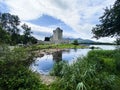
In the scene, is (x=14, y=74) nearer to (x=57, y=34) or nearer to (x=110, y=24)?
(x=110, y=24)

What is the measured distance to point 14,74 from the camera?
299 inches

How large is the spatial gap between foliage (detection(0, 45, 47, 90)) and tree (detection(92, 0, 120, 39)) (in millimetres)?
11016

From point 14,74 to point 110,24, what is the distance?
40.0 feet

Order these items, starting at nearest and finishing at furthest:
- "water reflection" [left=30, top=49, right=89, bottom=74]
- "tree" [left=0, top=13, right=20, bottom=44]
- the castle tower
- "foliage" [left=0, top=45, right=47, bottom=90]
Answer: "foliage" [left=0, top=45, right=47, bottom=90], "water reflection" [left=30, top=49, right=89, bottom=74], "tree" [left=0, top=13, right=20, bottom=44], the castle tower

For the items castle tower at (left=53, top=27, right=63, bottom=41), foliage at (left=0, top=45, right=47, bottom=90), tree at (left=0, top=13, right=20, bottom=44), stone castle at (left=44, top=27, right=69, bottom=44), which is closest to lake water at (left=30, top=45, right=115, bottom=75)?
foliage at (left=0, top=45, right=47, bottom=90)

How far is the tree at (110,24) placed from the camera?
1753cm

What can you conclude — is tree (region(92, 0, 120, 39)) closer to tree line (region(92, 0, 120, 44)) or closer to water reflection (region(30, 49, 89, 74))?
tree line (region(92, 0, 120, 44))

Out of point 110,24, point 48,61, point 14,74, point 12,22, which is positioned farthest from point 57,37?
point 14,74

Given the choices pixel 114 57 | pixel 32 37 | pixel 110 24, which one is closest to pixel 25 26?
pixel 32 37

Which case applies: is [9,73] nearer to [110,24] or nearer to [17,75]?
[17,75]

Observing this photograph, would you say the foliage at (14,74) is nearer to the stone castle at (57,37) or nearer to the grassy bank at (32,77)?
the grassy bank at (32,77)

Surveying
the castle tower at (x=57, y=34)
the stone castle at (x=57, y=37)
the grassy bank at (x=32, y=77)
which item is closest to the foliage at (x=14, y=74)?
the grassy bank at (x=32, y=77)

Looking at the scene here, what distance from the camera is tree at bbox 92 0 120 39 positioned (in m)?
17.5

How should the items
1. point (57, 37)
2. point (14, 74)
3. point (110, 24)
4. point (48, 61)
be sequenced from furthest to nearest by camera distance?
point (57, 37)
point (48, 61)
point (110, 24)
point (14, 74)
